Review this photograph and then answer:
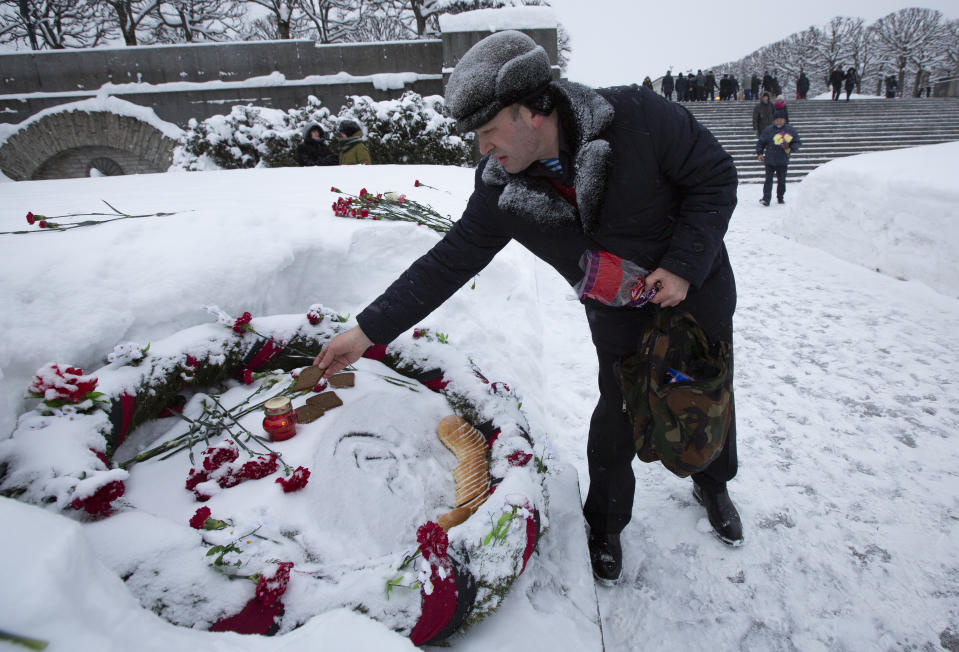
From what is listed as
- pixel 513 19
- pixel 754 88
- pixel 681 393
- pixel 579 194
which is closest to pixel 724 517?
pixel 681 393

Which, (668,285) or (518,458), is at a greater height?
(668,285)

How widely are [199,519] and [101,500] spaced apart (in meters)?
0.24

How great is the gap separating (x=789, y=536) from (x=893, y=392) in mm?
1509

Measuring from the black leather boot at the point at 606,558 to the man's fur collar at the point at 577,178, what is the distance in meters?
1.21

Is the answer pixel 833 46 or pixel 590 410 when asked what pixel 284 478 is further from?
pixel 833 46

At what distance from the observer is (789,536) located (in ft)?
6.77

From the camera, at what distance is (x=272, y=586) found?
1232 millimetres

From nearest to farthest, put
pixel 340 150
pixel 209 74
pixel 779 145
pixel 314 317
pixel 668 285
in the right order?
pixel 668 285 → pixel 314 317 → pixel 340 150 → pixel 779 145 → pixel 209 74

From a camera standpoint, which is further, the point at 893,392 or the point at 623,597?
the point at 893,392

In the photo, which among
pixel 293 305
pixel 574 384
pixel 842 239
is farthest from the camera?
pixel 842 239

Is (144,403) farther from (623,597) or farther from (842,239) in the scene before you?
(842,239)

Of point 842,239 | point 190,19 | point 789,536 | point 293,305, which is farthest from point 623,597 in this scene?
point 190,19

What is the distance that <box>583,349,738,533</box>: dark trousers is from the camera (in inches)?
73.6

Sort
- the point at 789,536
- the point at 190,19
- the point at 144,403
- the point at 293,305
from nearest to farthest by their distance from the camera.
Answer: the point at 144,403
the point at 789,536
the point at 293,305
the point at 190,19
